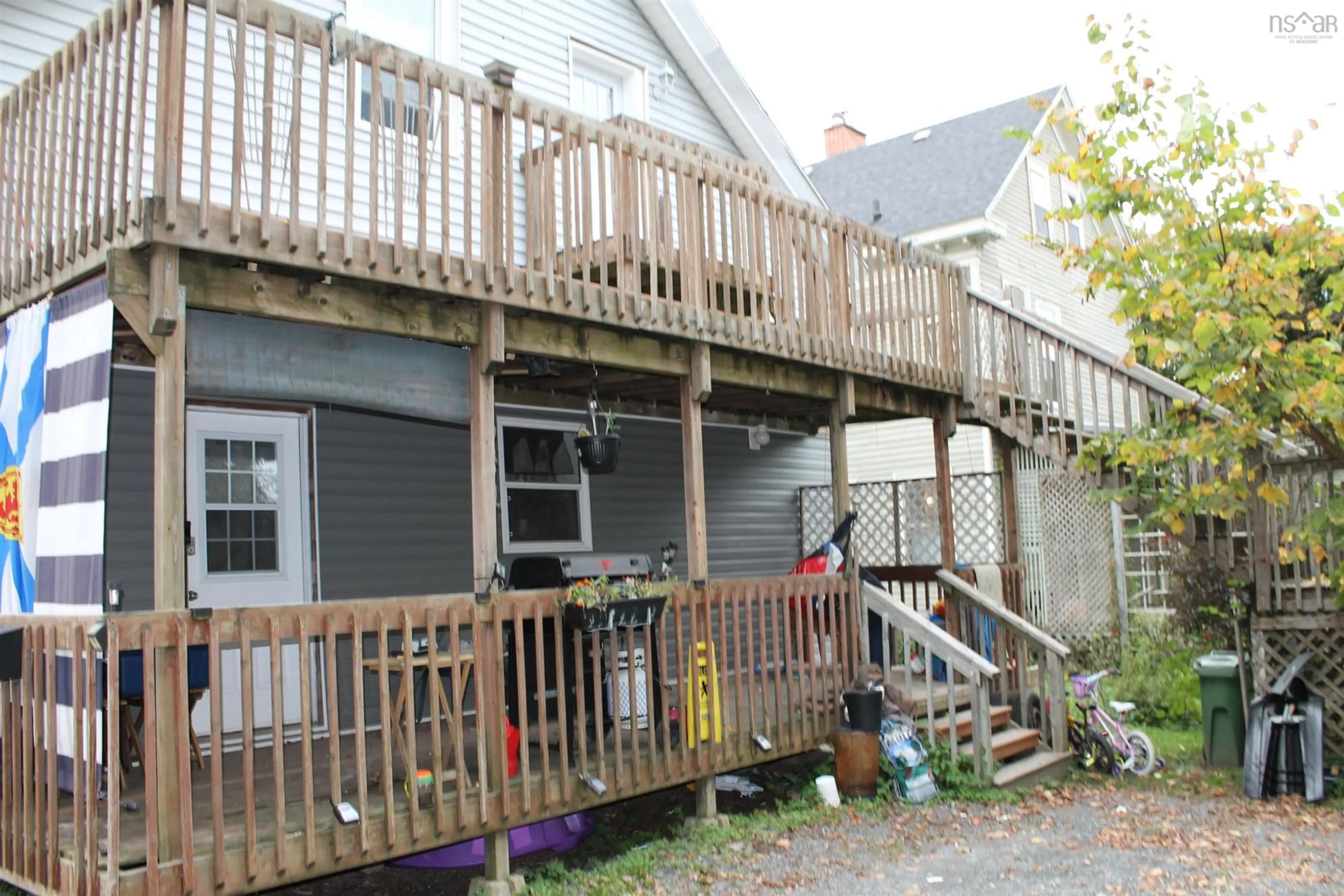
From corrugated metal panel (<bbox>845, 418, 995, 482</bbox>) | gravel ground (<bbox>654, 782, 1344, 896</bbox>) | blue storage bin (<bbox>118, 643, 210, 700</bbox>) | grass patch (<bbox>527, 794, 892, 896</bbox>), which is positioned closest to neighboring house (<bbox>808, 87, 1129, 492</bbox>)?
corrugated metal panel (<bbox>845, 418, 995, 482</bbox>)

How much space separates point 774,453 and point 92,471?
28.2ft

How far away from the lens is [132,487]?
736cm

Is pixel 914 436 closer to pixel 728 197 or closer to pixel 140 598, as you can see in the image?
pixel 728 197

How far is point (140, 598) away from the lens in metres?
7.39

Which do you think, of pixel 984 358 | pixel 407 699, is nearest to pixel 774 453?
pixel 984 358

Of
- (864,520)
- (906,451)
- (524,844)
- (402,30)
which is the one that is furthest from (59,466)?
(906,451)

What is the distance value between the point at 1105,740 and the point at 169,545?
706 centimetres

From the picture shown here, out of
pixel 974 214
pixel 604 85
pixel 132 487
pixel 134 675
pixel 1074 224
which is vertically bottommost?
pixel 134 675

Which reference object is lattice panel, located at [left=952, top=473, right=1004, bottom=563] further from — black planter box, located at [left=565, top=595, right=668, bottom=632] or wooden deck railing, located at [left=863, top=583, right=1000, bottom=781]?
black planter box, located at [left=565, top=595, right=668, bottom=632]

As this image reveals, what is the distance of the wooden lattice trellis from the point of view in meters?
12.5

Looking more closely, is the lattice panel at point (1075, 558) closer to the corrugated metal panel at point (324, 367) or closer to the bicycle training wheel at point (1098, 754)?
the bicycle training wheel at point (1098, 754)

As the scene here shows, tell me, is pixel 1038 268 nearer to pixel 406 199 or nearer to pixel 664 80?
pixel 664 80

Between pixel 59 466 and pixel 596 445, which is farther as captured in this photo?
pixel 596 445

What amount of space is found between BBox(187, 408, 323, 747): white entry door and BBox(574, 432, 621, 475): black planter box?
78.6 inches
